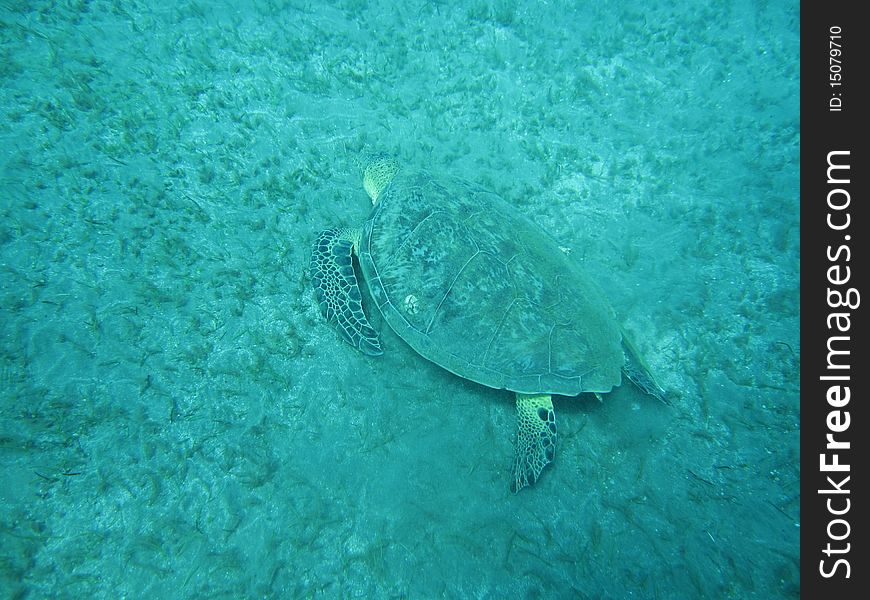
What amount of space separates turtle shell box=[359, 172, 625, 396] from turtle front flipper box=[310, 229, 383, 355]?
209 mm

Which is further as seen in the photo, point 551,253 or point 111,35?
point 111,35

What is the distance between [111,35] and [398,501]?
5.89 m

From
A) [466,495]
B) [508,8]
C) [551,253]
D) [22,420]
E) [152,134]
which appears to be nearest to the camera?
[22,420]

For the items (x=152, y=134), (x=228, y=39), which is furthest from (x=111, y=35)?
(x=152, y=134)

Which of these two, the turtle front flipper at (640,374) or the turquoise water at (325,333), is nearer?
the turquoise water at (325,333)

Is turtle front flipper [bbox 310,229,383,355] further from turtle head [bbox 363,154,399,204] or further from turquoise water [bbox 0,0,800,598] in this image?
turtle head [bbox 363,154,399,204]

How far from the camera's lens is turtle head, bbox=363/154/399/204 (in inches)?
144

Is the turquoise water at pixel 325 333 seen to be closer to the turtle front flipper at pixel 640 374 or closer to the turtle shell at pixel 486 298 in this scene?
the turtle front flipper at pixel 640 374

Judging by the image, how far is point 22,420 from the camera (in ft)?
7.62

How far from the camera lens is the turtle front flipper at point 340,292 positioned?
10.1 feet
